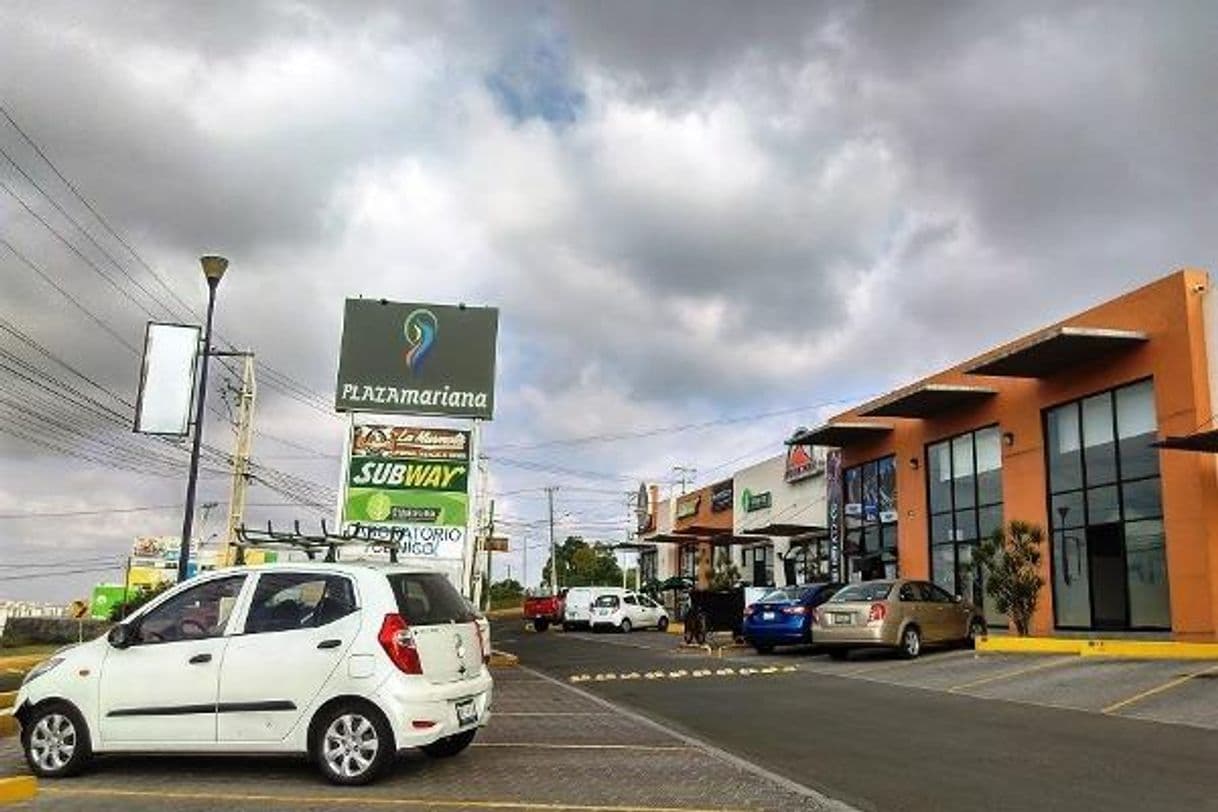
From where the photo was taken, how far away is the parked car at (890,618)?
20312mm

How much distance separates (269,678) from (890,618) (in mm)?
14306

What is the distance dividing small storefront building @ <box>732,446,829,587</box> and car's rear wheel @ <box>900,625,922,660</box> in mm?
14398

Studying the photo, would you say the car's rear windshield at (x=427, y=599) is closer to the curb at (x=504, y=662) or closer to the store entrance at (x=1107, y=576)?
the curb at (x=504, y=662)

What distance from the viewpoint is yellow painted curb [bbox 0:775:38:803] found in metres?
7.73

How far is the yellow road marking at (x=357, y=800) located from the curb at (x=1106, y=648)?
13.9 m

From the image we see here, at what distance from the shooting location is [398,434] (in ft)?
80.1

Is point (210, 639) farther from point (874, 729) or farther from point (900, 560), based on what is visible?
point (900, 560)

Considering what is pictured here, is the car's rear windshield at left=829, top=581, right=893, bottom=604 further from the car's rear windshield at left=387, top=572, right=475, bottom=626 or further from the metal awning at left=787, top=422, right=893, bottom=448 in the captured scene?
the car's rear windshield at left=387, top=572, right=475, bottom=626

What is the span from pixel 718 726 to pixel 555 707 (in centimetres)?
262

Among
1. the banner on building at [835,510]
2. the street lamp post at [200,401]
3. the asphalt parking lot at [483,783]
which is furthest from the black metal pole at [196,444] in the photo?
the banner on building at [835,510]

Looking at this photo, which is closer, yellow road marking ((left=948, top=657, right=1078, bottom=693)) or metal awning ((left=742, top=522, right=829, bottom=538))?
yellow road marking ((left=948, top=657, right=1078, bottom=693))

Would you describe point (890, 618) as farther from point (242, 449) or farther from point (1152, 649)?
point (242, 449)

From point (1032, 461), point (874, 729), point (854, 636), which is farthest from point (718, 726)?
point (1032, 461)

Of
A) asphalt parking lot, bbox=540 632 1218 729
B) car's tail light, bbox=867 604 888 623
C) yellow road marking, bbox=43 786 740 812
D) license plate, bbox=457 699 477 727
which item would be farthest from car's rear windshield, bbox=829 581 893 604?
yellow road marking, bbox=43 786 740 812
